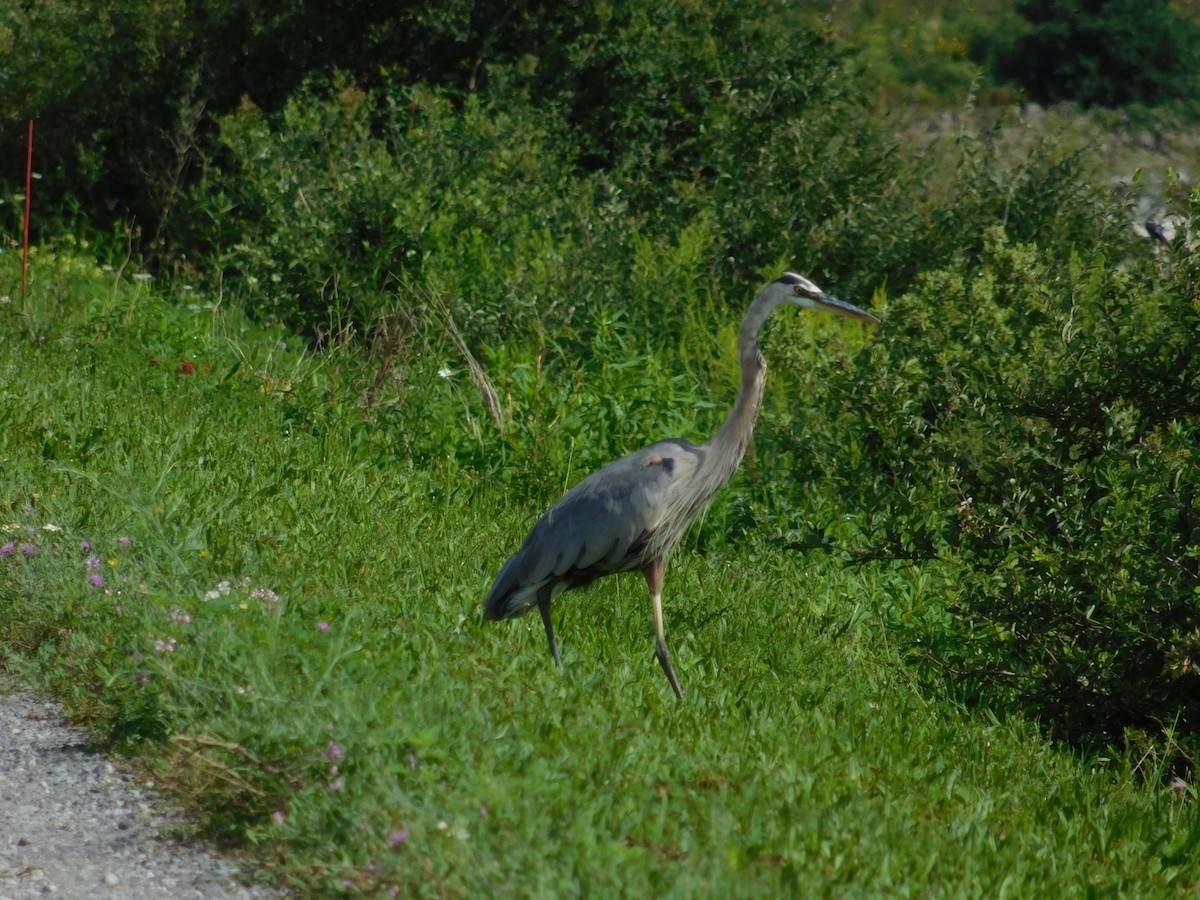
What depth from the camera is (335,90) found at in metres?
13.2

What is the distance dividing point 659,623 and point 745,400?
3.29ft

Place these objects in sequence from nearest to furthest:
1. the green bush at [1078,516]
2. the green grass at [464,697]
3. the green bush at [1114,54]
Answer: the green grass at [464,697] → the green bush at [1078,516] → the green bush at [1114,54]

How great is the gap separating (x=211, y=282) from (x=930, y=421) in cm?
588

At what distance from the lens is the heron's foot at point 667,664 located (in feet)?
19.4

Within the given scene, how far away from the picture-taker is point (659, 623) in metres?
6.35

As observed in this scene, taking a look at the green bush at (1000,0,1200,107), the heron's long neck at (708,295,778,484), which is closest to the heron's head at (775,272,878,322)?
the heron's long neck at (708,295,778,484)

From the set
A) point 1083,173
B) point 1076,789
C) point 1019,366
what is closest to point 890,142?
point 1083,173

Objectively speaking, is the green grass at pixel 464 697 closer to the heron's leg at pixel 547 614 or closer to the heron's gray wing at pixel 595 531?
the heron's leg at pixel 547 614

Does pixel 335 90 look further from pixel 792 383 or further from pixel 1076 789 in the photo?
pixel 1076 789

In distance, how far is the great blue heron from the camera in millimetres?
6312

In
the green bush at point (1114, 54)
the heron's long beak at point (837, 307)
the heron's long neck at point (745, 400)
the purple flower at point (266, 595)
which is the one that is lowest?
the green bush at point (1114, 54)

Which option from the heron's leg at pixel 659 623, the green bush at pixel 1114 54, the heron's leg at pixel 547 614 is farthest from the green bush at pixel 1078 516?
the green bush at pixel 1114 54

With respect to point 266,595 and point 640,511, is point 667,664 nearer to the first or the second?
point 640,511

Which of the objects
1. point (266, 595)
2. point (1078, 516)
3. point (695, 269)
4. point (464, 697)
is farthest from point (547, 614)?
point (695, 269)
